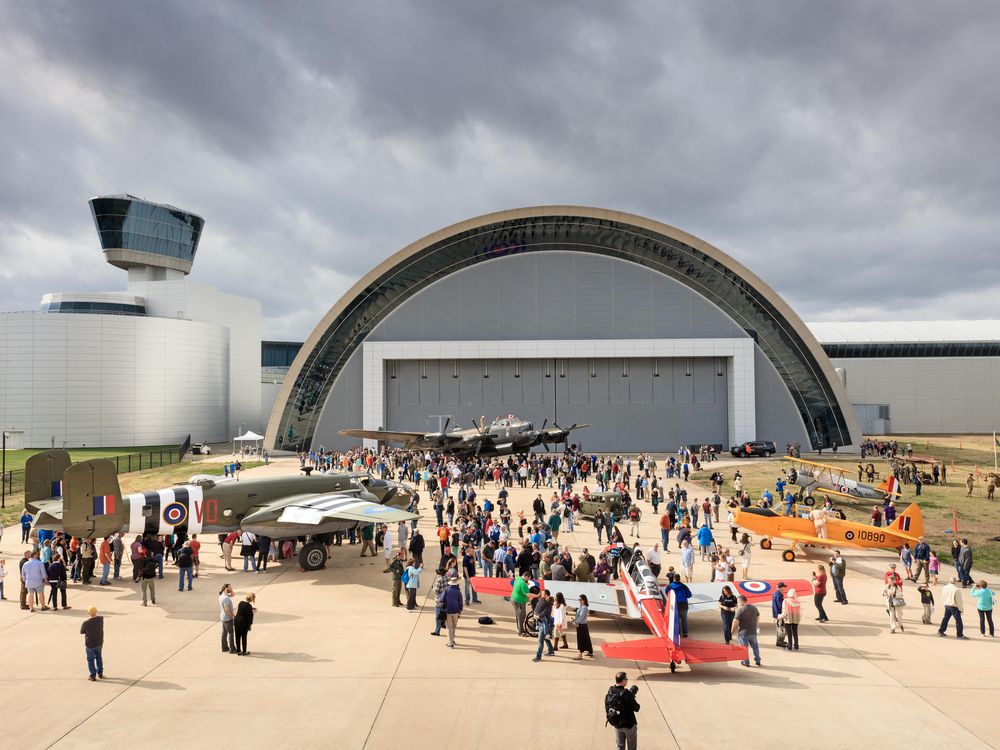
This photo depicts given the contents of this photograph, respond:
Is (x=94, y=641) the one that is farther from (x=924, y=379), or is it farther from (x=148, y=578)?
(x=924, y=379)

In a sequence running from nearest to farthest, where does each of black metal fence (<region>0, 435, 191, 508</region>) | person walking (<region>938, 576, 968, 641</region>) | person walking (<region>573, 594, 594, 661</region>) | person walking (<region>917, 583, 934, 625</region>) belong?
person walking (<region>573, 594, 594, 661</region>) < person walking (<region>938, 576, 968, 641</region>) < person walking (<region>917, 583, 934, 625</region>) < black metal fence (<region>0, 435, 191, 508</region>)

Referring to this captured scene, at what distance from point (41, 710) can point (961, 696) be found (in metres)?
15.4

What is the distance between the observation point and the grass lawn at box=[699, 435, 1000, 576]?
74.0ft

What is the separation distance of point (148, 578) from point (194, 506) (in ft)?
14.0

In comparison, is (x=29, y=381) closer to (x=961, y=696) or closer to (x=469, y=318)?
(x=469, y=318)

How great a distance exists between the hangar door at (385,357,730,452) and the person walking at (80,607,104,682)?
43271 mm

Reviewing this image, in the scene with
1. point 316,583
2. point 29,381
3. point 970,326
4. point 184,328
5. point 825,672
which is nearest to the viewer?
point 825,672

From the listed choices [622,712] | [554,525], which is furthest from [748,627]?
[554,525]

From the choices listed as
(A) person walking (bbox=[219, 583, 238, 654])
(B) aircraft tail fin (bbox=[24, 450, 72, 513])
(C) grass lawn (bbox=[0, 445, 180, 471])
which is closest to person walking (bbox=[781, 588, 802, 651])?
→ (A) person walking (bbox=[219, 583, 238, 654])

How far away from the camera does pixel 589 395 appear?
5472cm

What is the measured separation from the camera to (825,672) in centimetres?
1170

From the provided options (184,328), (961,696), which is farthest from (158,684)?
(184,328)

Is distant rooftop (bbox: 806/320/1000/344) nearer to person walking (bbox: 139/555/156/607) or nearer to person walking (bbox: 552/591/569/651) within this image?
person walking (bbox: 552/591/569/651)

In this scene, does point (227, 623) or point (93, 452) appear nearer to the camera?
point (227, 623)
